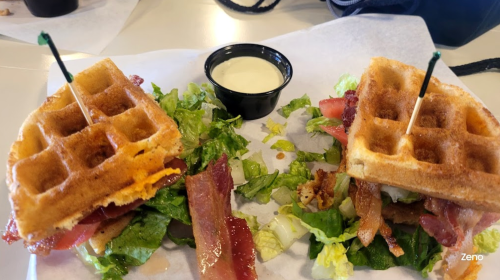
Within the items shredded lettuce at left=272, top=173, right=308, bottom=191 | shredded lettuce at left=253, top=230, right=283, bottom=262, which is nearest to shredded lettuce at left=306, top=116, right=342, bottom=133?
shredded lettuce at left=272, top=173, right=308, bottom=191

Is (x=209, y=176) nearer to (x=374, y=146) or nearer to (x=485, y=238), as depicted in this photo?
(x=374, y=146)

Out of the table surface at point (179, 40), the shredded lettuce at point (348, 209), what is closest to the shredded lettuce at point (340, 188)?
the shredded lettuce at point (348, 209)

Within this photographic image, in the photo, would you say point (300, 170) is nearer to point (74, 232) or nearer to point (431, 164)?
point (431, 164)

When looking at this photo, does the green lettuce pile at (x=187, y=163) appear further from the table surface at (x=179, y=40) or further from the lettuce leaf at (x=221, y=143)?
the table surface at (x=179, y=40)

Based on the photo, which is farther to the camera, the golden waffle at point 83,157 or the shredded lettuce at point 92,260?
the shredded lettuce at point 92,260

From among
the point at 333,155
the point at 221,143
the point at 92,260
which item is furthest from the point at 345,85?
the point at 92,260
